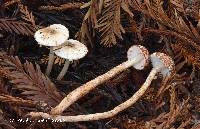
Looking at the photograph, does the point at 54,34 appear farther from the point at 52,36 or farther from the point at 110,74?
the point at 110,74

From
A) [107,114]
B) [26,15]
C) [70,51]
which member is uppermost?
[26,15]

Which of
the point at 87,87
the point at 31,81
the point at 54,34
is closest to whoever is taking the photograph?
the point at 31,81

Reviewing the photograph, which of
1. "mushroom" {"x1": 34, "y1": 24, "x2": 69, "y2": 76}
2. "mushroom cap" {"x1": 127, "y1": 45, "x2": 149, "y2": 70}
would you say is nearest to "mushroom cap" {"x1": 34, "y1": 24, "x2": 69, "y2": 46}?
"mushroom" {"x1": 34, "y1": 24, "x2": 69, "y2": 76}

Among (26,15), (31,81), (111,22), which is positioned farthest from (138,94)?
(26,15)

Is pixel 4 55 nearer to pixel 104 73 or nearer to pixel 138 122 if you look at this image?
pixel 104 73

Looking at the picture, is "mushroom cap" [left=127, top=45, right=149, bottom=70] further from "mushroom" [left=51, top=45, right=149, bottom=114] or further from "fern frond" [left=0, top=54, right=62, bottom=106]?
"fern frond" [left=0, top=54, right=62, bottom=106]
